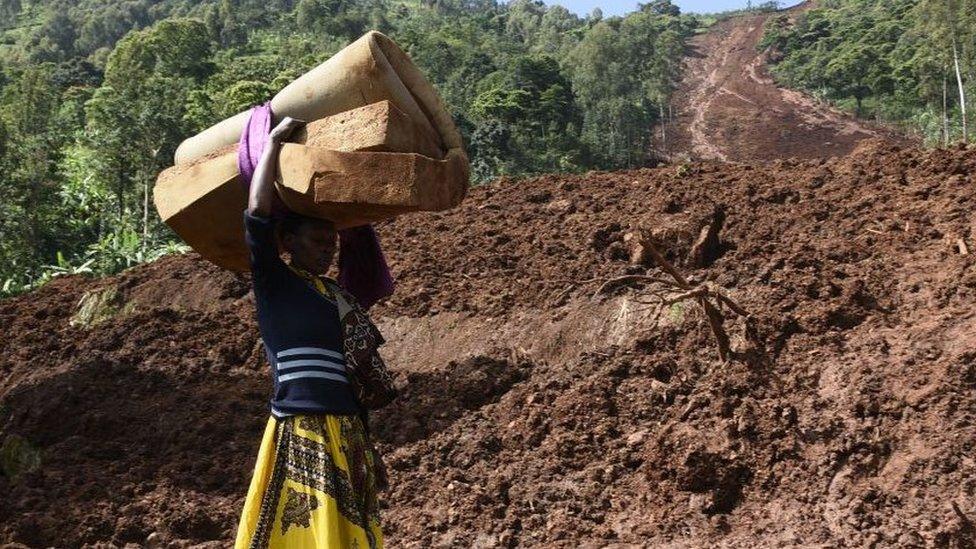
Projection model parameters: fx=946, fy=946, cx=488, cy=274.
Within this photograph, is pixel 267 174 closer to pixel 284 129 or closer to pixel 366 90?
pixel 284 129

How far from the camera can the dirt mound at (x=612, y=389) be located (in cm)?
378

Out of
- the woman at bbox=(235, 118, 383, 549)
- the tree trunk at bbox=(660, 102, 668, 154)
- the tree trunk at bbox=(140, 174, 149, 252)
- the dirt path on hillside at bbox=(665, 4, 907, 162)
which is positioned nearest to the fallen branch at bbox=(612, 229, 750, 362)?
the woman at bbox=(235, 118, 383, 549)

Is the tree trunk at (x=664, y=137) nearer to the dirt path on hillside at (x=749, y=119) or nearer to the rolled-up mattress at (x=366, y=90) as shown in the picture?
the dirt path on hillside at (x=749, y=119)

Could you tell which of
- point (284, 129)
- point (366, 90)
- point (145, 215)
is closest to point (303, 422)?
point (284, 129)

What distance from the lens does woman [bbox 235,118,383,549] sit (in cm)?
228

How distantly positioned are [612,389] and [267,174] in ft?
8.52

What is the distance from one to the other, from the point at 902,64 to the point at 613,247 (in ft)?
129

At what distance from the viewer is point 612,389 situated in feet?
15.1

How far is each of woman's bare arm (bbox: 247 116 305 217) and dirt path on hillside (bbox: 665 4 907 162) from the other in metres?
26.2

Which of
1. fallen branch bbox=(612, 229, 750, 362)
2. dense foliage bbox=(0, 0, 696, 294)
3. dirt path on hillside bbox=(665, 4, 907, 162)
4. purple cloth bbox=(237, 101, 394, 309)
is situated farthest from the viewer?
dirt path on hillside bbox=(665, 4, 907, 162)

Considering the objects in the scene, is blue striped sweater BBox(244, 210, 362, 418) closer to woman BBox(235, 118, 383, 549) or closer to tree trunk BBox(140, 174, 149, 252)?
woman BBox(235, 118, 383, 549)

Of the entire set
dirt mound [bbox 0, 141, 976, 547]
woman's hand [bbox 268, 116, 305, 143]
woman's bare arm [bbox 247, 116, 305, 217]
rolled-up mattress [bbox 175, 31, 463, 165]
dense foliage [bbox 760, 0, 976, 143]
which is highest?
dense foliage [bbox 760, 0, 976, 143]

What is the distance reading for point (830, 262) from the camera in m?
5.02

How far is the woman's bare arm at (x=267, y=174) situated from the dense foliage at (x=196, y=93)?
31.3 feet
